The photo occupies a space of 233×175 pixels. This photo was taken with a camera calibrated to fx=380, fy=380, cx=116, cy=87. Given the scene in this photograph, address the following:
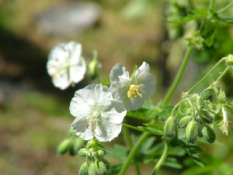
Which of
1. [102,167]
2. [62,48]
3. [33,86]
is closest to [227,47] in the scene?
[62,48]

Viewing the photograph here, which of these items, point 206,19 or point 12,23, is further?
point 12,23

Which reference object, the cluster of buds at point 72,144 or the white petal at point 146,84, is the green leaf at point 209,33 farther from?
the cluster of buds at point 72,144

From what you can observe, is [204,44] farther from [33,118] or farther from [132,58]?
[132,58]

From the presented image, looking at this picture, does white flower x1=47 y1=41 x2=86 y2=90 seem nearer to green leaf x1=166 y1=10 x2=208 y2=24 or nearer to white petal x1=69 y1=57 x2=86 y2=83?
white petal x1=69 y1=57 x2=86 y2=83

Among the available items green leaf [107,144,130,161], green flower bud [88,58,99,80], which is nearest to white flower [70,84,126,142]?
green flower bud [88,58,99,80]

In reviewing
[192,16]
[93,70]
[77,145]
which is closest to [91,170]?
[77,145]

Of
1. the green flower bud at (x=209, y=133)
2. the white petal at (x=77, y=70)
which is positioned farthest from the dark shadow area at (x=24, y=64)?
the green flower bud at (x=209, y=133)

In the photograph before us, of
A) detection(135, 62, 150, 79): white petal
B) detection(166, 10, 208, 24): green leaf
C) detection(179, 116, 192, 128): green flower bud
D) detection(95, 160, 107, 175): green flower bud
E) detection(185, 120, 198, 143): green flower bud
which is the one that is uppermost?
detection(166, 10, 208, 24): green leaf
